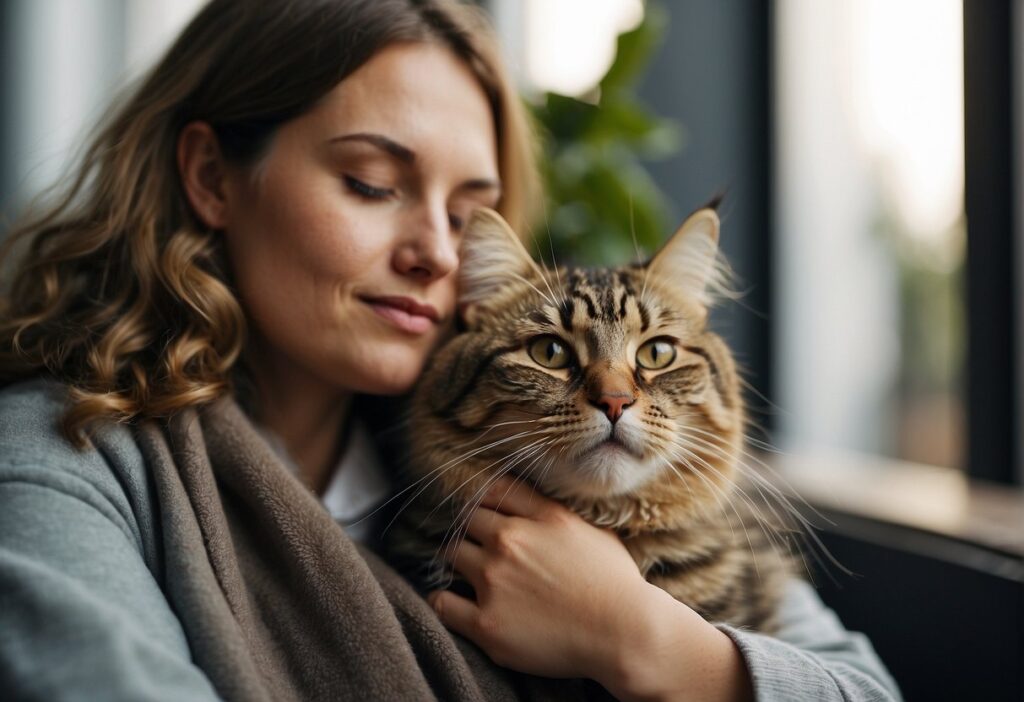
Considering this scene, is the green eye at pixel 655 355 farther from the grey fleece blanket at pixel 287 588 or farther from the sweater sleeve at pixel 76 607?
the sweater sleeve at pixel 76 607

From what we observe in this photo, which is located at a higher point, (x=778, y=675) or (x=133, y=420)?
(x=133, y=420)

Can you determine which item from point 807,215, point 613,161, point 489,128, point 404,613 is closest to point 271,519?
point 404,613

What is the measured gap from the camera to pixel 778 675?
3.22ft

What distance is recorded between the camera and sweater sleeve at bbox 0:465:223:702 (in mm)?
728

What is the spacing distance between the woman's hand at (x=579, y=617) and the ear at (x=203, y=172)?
703 mm

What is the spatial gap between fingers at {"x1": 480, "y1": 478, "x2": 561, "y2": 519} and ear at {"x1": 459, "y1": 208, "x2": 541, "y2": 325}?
0.31m

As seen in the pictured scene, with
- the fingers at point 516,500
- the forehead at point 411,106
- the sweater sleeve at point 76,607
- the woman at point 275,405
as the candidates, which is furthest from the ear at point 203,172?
the fingers at point 516,500

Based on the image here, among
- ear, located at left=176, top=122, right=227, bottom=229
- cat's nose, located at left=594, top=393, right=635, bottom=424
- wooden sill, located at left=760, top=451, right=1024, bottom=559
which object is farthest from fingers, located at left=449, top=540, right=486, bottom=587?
ear, located at left=176, top=122, right=227, bottom=229

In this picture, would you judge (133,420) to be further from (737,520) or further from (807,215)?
(807,215)

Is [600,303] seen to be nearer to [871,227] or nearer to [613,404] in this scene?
[613,404]

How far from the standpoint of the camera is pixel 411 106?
1.22 meters

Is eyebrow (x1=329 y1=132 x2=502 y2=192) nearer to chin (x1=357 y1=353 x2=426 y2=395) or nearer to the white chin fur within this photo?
chin (x1=357 y1=353 x2=426 y2=395)

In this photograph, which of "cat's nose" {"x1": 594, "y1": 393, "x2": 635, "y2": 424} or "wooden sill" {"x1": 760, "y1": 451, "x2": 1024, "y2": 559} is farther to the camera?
"wooden sill" {"x1": 760, "y1": 451, "x2": 1024, "y2": 559}

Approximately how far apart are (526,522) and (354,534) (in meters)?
0.37
